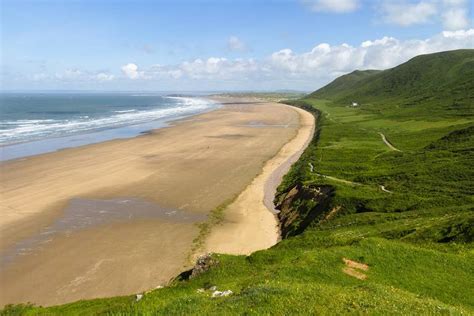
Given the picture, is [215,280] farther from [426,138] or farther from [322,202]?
[426,138]

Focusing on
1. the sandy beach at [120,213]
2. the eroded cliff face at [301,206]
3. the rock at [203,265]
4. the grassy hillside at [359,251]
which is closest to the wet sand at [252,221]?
the sandy beach at [120,213]

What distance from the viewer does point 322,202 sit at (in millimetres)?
47500

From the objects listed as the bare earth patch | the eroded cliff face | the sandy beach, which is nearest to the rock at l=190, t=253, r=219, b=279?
the sandy beach

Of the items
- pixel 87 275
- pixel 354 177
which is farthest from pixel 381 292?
pixel 354 177

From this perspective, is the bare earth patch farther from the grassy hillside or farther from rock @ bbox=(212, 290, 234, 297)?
rock @ bbox=(212, 290, 234, 297)

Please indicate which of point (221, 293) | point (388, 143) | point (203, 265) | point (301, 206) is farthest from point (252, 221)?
point (388, 143)

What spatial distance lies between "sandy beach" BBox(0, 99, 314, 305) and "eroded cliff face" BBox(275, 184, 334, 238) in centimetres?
178

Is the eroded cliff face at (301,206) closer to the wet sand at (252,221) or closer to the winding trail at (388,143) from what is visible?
the wet sand at (252,221)

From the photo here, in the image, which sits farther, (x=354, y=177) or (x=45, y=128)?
(x=45, y=128)

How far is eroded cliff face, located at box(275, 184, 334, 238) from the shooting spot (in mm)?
44781

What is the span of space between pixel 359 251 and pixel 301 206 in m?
22.7

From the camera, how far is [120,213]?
5016 cm

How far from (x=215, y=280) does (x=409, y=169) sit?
131ft

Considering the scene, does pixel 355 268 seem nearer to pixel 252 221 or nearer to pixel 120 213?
pixel 252 221
